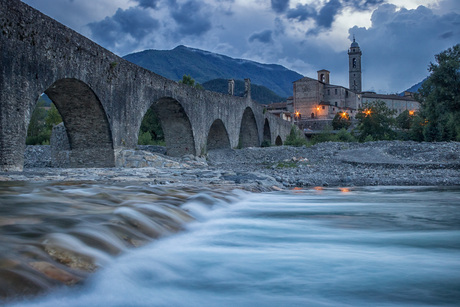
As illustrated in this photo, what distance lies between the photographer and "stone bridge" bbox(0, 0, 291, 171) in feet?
28.0

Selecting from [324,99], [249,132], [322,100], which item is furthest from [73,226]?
[324,99]

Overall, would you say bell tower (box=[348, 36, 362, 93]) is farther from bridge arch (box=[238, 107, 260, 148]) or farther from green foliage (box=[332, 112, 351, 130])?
bridge arch (box=[238, 107, 260, 148])

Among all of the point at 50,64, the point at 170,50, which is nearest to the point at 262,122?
the point at 50,64

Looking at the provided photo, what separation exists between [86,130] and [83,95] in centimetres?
120

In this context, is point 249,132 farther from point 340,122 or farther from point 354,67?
point 354,67

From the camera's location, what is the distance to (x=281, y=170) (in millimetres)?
12516

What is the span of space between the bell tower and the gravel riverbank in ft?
278

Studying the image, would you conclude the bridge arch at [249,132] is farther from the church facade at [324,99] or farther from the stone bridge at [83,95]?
the church facade at [324,99]

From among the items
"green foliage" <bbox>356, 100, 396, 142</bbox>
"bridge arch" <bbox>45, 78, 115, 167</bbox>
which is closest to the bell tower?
"green foliage" <bbox>356, 100, 396, 142</bbox>

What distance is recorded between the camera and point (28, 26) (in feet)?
29.0

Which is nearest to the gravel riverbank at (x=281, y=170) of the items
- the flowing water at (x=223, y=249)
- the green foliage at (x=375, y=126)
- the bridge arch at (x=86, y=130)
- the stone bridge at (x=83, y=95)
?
the bridge arch at (x=86, y=130)

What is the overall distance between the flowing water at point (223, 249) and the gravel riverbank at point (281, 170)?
253cm

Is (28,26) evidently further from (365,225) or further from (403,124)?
(403,124)

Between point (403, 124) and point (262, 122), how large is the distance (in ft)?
85.5
